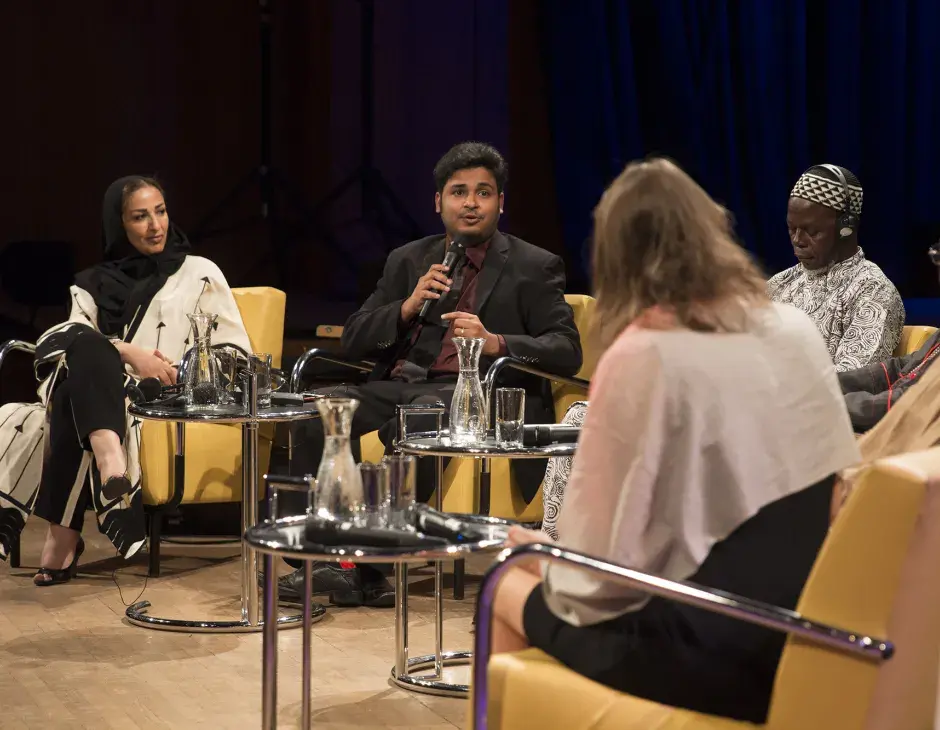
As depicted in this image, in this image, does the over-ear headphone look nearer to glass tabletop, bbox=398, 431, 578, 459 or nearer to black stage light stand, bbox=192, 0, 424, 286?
glass tabletop, bbox=398, 431, 578, 459

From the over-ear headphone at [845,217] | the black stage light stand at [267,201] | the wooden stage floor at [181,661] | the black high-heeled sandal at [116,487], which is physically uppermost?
the black stage light stand at [267,201]

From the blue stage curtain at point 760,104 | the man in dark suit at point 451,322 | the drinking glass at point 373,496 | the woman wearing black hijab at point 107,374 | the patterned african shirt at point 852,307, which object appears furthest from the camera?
the blue stage curtain at point 760,104

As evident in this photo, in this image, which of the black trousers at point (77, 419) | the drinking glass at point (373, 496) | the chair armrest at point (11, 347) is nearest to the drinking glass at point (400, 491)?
the drinking glass at point (373, 496)

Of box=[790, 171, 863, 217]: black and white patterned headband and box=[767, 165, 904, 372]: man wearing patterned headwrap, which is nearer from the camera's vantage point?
box=[767, 165, 904, 372]: man wearing patterned headwrap

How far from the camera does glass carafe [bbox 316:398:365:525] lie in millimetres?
2180

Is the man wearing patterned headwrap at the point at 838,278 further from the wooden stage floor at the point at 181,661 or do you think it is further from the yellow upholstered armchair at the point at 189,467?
the yellow upholstered armchair at the point at 189,467

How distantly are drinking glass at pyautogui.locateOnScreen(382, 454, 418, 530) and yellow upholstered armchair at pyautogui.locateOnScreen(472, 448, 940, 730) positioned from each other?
38cm

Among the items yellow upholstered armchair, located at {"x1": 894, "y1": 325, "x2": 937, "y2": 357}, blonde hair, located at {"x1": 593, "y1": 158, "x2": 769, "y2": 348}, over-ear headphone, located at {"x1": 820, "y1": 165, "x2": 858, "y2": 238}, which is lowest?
yellow upholstered armchair, located at {"x1": 894, "y1": 325, "x2": 937, "y2": 357}

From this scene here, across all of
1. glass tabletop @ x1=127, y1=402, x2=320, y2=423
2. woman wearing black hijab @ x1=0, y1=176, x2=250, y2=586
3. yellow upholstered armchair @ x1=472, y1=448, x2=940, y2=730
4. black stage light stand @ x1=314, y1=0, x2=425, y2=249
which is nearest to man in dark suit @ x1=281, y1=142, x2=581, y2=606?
glass tabletop @ x1=127, y1=402, x2=320, y2=423

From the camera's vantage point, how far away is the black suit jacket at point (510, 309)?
4305mm

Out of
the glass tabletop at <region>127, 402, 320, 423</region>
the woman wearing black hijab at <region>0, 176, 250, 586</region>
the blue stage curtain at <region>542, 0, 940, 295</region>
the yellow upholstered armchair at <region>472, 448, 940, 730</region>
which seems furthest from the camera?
the blue stage curtain at <region>542, 0, 940, 295</region>

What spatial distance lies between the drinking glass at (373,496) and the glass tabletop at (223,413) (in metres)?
1.56

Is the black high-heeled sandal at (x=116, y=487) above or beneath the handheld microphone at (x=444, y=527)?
beneath

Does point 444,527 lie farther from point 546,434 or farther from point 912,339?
point 912,339
